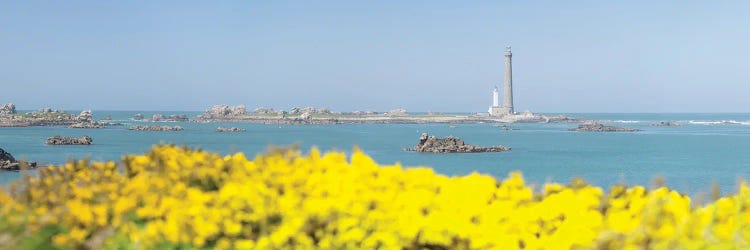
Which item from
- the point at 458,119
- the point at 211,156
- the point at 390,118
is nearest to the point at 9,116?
the point at 390,118

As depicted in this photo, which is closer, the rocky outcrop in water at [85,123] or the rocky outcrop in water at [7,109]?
the rocky outcrop in water at [85,123]

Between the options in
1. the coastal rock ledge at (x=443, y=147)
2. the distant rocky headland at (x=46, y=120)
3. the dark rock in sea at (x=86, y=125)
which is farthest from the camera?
the distant rocky headland at (x=46, y=120)

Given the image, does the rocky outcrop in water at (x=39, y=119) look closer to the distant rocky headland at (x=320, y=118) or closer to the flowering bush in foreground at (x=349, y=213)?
the distant rocky headland at (x=320, y=118)

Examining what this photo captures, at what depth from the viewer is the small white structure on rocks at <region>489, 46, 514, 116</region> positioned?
157 meters

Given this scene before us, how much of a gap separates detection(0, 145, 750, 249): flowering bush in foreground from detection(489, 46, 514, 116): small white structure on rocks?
154 meters

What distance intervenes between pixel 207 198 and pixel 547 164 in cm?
5517

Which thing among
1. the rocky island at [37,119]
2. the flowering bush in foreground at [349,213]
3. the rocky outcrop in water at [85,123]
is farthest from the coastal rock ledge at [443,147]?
the rocky island at [37,119]

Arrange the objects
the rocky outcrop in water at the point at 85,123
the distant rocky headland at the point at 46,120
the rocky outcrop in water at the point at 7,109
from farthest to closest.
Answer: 1. the rocky outcrop in water at the point at 7,109
2. the distant rocky headland at the point at 46,120
3. the rocky outcrop in water at the point at 85,123

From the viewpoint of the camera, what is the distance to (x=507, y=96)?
544 feet

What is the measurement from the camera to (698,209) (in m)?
5.58

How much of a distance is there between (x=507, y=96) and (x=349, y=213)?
537ft

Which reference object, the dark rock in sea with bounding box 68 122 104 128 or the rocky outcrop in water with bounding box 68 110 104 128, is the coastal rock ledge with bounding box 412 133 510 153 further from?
the rocky outcrop in water with bounding box 68 110 104 128

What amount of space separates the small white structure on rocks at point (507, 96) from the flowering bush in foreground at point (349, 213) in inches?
6067

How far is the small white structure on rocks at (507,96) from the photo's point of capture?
157 m
